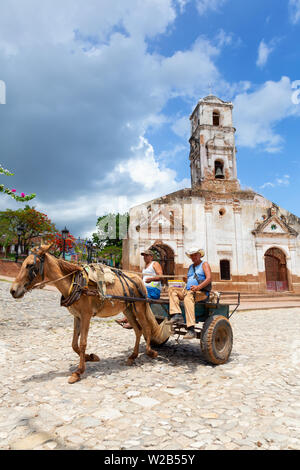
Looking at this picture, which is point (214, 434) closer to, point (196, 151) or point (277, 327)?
point (277, 327)

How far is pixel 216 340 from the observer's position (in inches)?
205

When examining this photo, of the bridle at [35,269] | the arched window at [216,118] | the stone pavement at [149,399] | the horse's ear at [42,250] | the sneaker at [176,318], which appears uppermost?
the arched window at [216,118]

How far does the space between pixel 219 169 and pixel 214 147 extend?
184cm

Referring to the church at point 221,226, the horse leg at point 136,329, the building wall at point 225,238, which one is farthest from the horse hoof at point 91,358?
the building wall at point 225,238

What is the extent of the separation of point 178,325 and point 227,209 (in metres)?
18.0

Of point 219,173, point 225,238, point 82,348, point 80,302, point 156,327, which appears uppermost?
point 219,173

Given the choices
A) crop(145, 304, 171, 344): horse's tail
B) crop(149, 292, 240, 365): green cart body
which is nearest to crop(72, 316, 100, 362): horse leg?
crop(145, 304, 171, 344): horse's tail

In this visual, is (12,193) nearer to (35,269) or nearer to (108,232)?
(35,269)

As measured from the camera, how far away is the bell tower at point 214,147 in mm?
22094

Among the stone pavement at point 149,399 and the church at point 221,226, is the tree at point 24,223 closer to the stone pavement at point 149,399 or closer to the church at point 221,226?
the church at point 221,226

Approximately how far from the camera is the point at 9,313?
8.79 m

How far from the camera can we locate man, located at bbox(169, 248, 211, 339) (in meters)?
4.65

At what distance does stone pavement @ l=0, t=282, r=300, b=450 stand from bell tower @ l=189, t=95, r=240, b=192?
17240 millimetres

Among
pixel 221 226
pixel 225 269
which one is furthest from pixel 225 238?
pixel 225 269
